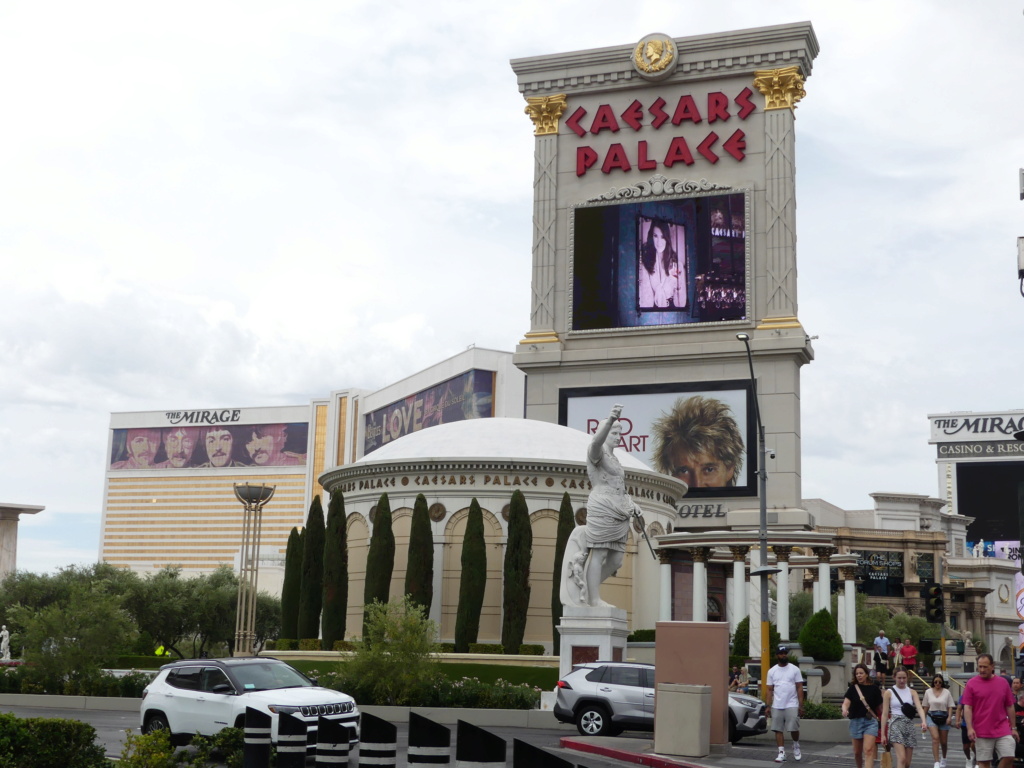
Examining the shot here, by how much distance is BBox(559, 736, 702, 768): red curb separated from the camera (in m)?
19.6

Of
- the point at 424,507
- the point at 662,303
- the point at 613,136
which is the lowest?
the point at 424,507

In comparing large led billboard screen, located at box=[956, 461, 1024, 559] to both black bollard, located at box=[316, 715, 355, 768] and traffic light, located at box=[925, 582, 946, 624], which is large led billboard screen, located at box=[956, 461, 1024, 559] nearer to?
traffic light, located at box=[925, 582, 946, 624]

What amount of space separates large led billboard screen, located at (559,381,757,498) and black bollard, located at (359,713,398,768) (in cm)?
5446

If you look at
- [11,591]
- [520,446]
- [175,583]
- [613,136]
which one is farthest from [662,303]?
[11,591]

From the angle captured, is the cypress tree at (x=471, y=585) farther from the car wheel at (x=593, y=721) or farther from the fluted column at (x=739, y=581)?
the car wheel at (x=593, y=721)

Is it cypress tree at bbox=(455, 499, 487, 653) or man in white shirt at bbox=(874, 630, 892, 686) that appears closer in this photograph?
man in white shirt at bbox=(874, 630, 892, 686)

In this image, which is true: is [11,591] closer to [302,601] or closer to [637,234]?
[302,601]

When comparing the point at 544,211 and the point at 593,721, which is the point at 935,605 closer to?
the point at 593,721

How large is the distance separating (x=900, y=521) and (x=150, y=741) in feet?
359

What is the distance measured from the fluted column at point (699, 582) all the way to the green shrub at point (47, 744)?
3238cm

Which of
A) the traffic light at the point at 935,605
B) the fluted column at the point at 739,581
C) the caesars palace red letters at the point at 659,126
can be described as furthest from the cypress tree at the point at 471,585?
the caesars palace red letters at the point at 659,126

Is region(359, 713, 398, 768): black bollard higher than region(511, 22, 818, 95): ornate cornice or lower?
lower

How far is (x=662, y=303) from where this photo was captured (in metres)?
70.6

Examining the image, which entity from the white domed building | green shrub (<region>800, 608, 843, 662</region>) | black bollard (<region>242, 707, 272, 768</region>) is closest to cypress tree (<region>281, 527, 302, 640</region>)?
the white domed building
